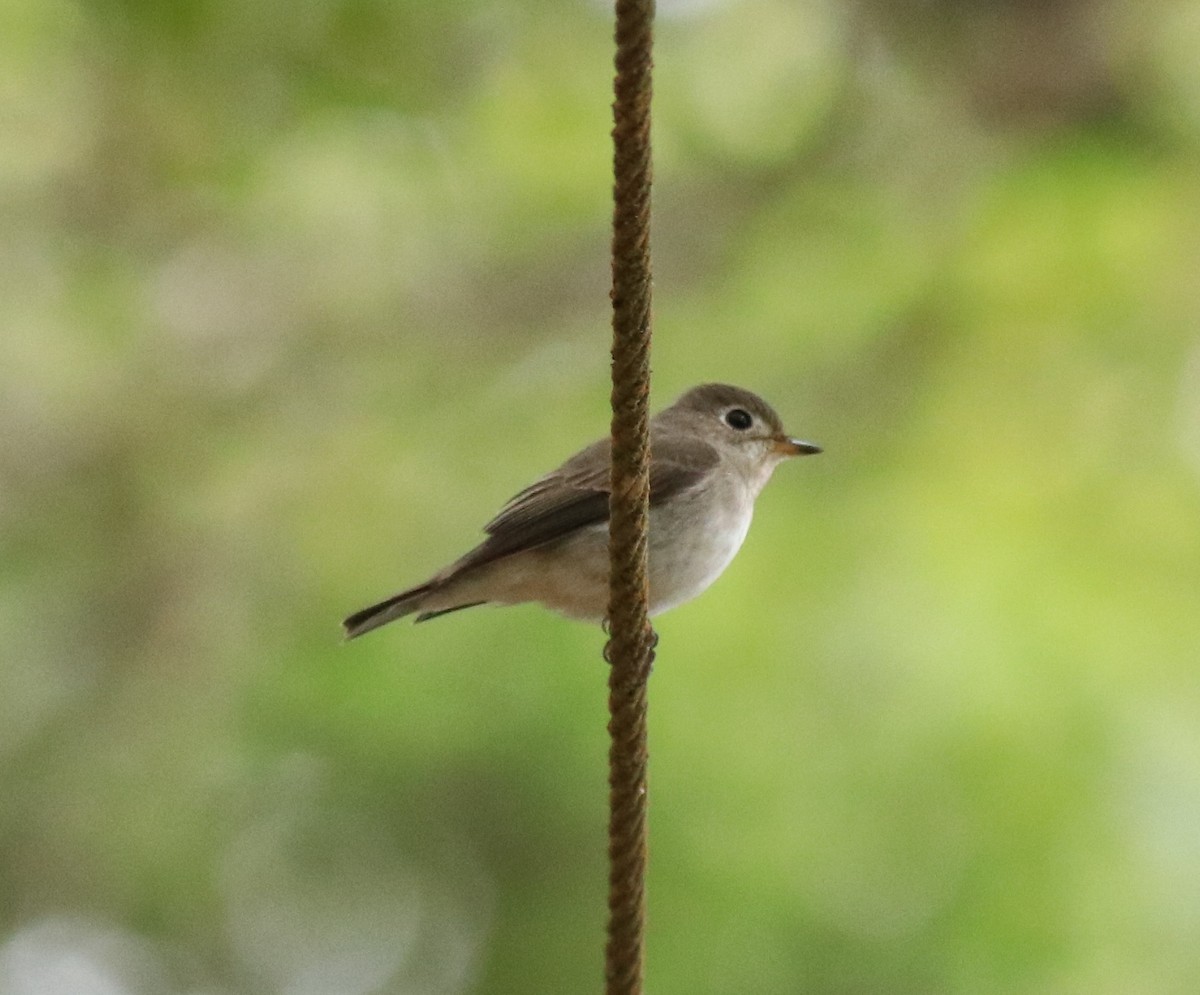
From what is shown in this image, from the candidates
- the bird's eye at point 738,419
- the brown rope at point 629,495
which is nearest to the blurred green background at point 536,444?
the bird's eye at point 738,419

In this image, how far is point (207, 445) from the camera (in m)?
7.62

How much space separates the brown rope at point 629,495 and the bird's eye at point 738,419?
250 centimetres

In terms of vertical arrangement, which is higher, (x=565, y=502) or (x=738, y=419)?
(x=738, y=419)

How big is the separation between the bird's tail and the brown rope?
1.74 m

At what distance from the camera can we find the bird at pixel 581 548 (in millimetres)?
4297

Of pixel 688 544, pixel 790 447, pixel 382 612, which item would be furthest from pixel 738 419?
pixel 382 612

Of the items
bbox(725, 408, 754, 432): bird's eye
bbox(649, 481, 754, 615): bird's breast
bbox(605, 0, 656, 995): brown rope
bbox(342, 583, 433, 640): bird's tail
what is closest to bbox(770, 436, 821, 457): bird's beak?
bbox(725, 408, 754, 432): bird's eye

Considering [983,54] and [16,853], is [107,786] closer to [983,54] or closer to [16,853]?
[16,853]

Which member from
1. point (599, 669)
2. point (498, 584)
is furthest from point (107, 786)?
point (498, 584)

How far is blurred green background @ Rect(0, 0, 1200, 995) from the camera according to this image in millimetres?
6305

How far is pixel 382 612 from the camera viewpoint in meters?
4.33

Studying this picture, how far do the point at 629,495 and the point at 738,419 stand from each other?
266 cm

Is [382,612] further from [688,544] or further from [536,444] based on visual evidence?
[536,444]

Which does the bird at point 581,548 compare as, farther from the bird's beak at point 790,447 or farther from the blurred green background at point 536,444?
the blurred green background at point 536,444
